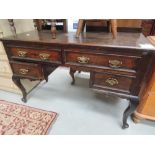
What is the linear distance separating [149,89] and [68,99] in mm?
848

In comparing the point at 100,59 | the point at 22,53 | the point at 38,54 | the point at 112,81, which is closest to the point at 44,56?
the point at 38,54

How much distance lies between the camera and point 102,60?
3.04 feet

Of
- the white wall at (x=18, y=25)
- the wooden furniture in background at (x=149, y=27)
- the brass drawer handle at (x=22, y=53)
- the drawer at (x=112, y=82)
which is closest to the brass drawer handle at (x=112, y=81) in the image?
the drawer at (x=112, y=82)

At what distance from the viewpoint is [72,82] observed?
1869 mm

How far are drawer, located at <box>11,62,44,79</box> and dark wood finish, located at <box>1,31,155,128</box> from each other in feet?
0.04

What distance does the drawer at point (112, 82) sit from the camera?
3.11 feet

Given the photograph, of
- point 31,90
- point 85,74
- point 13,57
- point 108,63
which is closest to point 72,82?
point 85,74

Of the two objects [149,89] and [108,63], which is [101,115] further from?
[108,63]

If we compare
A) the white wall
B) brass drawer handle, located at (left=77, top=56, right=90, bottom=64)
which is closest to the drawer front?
brass drawer handle, located at (left=77, top=56, right=90, bottom=64)

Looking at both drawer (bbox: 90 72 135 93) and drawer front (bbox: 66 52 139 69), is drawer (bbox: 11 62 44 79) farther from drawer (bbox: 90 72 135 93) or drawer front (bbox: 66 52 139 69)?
drawer (bbox: 90 72 135 93)

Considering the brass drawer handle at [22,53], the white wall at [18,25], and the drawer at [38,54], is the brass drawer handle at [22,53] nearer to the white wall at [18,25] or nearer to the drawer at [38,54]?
the drawer at [38,54]

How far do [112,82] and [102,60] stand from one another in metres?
0.18

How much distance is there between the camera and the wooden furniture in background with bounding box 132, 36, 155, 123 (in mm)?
1025

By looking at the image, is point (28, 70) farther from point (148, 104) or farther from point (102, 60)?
point (148, 104)
